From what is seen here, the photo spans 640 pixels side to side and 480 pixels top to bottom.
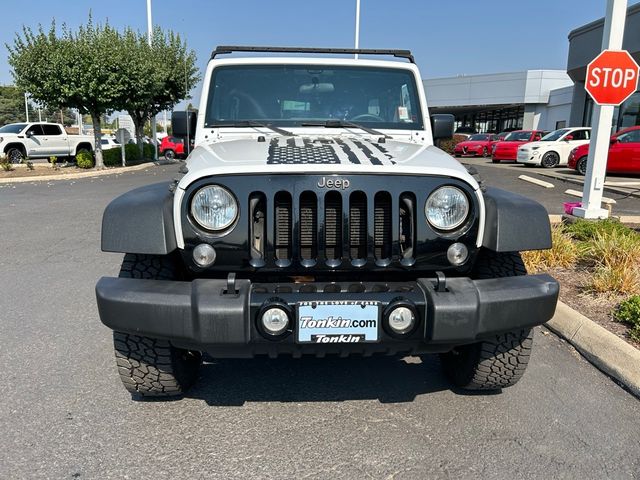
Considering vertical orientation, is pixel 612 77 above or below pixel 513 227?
above

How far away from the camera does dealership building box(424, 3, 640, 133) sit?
67.7ft

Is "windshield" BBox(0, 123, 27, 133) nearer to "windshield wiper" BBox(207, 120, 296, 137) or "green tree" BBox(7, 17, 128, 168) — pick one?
"green tree" BBox(7, 17, 128, 168)

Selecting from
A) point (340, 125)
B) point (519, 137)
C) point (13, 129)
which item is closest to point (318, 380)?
point (340, 125)

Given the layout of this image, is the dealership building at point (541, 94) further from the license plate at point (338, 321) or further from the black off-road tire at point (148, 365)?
the black off-road tire at point (148, 365)

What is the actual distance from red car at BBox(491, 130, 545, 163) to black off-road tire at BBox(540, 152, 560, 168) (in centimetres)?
214

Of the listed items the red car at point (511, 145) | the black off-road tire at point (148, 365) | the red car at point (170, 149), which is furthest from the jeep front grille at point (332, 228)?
the red car at point (170, 149)

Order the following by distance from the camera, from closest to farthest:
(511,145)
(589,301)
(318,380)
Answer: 1. (318,380)
2. (589,301)
3. (511,145)

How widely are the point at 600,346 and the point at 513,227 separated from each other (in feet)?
5.09

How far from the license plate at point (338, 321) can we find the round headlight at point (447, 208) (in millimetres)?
550

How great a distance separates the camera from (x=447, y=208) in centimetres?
255

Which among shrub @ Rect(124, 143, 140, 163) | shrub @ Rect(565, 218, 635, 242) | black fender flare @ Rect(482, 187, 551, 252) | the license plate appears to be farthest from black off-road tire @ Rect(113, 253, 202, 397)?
shrub @ Rect(124, 143, 140, 163)

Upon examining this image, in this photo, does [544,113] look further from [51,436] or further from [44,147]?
[51,436]

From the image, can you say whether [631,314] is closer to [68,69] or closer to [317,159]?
[317,159]

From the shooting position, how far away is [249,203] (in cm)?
246
